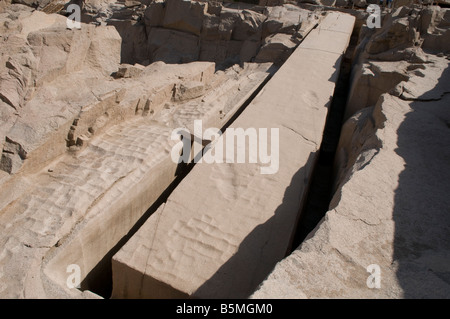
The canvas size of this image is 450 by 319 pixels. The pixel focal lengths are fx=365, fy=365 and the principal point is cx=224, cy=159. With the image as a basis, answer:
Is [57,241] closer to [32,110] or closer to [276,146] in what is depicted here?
[32,110]

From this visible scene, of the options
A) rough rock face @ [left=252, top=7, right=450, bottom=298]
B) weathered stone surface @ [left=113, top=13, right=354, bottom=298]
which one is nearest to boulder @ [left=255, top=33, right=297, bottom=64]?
rough rock face @ [left=252, top=7, right=450, bottom=298]


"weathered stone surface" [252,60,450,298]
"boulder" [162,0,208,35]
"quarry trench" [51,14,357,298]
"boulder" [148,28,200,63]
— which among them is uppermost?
"boulder" [162,0,208,35]

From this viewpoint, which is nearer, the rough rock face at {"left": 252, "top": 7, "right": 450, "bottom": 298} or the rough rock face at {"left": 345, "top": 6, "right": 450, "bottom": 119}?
the rough rock face at {"left": 252, "top": 7, "right": 450, "bottom": 298}

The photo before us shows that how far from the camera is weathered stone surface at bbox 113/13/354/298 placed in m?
2.38

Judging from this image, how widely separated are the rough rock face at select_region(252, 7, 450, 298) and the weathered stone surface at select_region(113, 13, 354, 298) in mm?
520

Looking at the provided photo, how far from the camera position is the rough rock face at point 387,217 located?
1.67 meters

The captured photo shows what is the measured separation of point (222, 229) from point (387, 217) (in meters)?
1.13

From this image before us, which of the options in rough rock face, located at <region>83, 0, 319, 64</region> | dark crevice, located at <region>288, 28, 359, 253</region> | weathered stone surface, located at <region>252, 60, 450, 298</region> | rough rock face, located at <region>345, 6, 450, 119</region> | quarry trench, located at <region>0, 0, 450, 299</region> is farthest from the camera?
rough rock face, located at <region>83, 0, 319, 64</region>

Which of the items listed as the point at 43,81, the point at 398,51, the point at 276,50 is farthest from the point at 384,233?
the point at 276,50

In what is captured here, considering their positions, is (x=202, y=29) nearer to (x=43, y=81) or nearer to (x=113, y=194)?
(x=43, y=81)

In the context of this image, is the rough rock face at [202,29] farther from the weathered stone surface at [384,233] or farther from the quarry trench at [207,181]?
the weathered stone surface at [384,233]

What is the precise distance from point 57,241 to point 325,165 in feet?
10.9

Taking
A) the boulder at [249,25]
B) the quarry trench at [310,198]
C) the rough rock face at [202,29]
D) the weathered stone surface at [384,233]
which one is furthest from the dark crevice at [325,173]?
the boulder at [249,25]

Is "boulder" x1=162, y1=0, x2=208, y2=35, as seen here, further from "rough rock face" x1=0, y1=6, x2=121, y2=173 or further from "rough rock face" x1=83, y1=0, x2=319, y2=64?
"rough rock face" x1=0, y1=6, x2=121, y2=173
